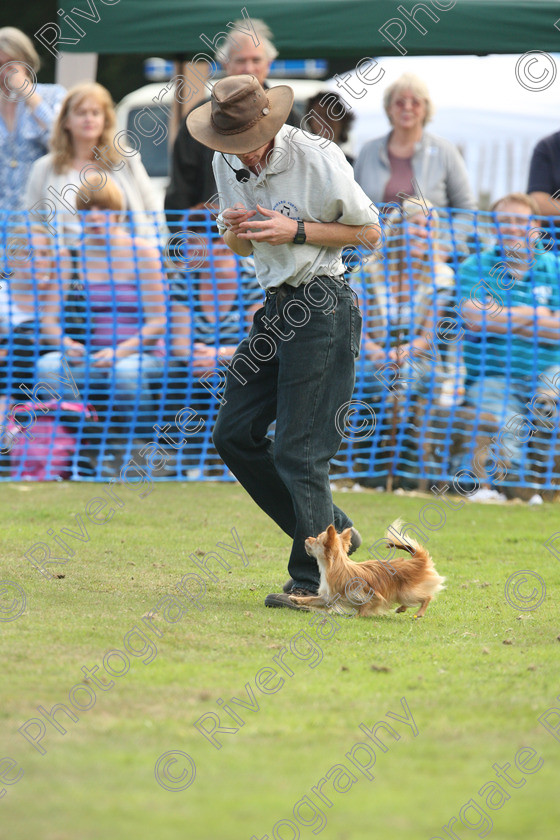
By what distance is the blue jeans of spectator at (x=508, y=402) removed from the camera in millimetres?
8117

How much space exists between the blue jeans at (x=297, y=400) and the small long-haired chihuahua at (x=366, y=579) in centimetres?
13

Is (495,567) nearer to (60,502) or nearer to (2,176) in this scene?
(60,502)

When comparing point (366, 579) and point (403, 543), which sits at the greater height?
point (403, 543)

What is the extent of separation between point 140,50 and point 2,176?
149 cm

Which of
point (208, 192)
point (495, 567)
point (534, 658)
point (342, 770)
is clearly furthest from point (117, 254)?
point (342, 770)

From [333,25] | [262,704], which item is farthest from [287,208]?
[333,25]

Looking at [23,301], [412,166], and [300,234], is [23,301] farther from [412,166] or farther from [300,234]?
[300,234]

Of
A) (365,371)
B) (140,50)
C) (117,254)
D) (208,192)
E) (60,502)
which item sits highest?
(140,50)

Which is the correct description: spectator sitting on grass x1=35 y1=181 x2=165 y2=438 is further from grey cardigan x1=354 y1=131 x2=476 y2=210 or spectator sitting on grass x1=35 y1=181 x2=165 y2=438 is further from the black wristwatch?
the black wristwatch

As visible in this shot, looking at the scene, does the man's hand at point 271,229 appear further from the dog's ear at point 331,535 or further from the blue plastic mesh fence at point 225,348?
the blue plastic mesh fence at point 225,348

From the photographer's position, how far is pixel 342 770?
2.81 m

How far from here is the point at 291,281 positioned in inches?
178

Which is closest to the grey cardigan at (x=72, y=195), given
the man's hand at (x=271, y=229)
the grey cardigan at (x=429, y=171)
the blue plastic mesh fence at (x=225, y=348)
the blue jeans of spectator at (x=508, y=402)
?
the blue plastic mesh fence at (x=225, y=348)

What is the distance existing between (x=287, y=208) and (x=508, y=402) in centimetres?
407
